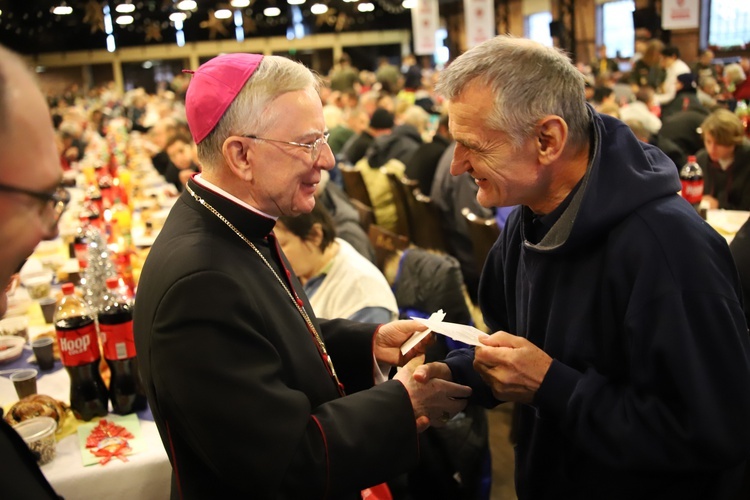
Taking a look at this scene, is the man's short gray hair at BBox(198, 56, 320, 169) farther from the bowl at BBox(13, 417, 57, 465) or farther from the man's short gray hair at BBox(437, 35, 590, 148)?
the bowl at BBox(13, 417, 57, 465)

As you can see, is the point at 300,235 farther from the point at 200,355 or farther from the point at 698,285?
the point at 698,285

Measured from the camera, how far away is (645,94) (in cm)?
943

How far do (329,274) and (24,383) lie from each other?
1.23 metres

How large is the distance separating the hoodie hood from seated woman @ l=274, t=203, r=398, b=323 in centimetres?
123

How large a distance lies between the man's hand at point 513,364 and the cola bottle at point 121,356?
1.31m

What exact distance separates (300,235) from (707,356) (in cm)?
172

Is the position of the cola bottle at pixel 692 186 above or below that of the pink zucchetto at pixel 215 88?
below

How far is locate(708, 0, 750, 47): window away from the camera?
1615 centimetres

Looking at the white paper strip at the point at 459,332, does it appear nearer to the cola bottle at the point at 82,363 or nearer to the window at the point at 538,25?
the cola bottle at the point at 82,363

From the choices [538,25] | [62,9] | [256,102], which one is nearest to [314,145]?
[256,102]

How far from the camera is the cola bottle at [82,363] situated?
2279 millimetres

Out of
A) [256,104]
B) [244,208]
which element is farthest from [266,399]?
[256,104]

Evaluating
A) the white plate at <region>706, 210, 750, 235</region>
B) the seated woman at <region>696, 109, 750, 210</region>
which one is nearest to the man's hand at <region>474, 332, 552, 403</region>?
the white plate at <region>706, 210, 750, 235</region>

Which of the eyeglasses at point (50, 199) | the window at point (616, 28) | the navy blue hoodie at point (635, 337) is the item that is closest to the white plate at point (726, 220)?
the navy blue hoodie at point (635, 337)
